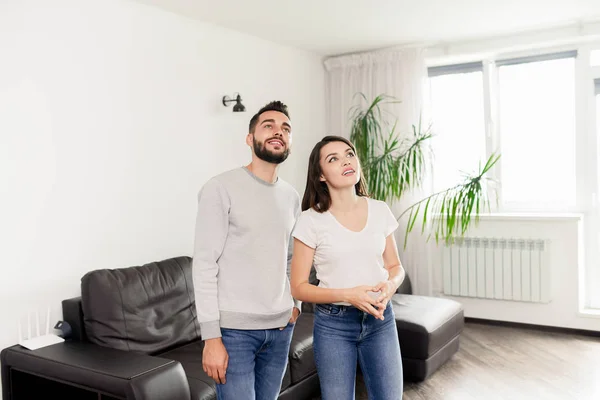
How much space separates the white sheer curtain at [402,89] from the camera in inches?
201

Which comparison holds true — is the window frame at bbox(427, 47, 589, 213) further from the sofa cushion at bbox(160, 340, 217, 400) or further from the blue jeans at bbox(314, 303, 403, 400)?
the blue jeans at bbox(314, 303, 403, 400)

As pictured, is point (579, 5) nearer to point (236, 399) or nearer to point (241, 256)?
point (241, 256)

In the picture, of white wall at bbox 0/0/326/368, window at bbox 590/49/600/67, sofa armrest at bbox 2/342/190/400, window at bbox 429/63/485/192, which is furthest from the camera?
window at bbox 429/63/485/192

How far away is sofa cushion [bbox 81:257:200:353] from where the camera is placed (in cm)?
296

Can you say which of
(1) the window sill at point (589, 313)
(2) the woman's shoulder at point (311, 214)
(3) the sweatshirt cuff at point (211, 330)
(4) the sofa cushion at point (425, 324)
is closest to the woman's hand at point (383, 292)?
(2) the woman's shoulder at point (311, 214)

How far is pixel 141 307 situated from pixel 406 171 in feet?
8.67

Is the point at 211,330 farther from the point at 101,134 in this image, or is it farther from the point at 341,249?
the point at 101,134

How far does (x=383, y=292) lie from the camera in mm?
1872

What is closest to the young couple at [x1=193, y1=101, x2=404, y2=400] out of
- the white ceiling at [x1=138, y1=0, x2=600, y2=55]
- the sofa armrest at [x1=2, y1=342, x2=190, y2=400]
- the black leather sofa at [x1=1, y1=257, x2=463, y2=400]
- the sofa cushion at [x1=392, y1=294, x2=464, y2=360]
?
the sofa armrest at [x1=2, y1=342, x2=190, y2=400]

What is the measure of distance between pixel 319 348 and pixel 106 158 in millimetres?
2047

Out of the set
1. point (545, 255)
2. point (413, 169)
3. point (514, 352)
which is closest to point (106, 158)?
point (413, 169)

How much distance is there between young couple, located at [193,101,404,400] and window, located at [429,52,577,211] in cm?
345

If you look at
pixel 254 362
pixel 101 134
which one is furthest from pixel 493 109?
pixel 254 362

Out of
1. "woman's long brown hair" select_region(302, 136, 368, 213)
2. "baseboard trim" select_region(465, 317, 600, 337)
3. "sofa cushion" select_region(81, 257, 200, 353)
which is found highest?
"woman's long brown hair" select_region(302, 136, 368, 213)
